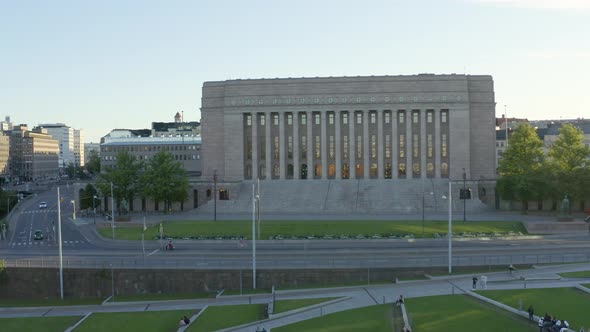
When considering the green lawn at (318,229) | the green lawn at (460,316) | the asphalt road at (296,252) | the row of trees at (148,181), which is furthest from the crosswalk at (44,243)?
the green lawn at (460,316)

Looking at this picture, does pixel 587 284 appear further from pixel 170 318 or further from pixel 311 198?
pixel 311 198

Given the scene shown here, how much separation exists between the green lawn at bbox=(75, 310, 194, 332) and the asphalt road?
9395 millimetres

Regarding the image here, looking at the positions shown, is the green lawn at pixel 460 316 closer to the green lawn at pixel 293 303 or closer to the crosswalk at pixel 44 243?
the green lawn at pixel 293 303

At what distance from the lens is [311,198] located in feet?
381

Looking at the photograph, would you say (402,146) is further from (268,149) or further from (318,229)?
(318,229)

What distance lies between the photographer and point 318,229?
274ft

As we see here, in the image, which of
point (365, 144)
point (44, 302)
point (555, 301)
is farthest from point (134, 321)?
point (365, 144)

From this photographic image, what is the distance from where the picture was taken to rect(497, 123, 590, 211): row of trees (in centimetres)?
9594

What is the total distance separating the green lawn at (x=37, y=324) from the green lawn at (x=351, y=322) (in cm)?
1742

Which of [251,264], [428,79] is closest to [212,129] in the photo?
[428,79]

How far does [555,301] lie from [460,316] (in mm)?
7492

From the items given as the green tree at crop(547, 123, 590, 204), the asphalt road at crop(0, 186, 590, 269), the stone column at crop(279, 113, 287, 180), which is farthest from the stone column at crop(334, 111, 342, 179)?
the asphalt road at crop(0, 186, 590, 269)

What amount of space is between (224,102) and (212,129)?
6185mm

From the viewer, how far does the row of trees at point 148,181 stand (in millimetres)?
110000
